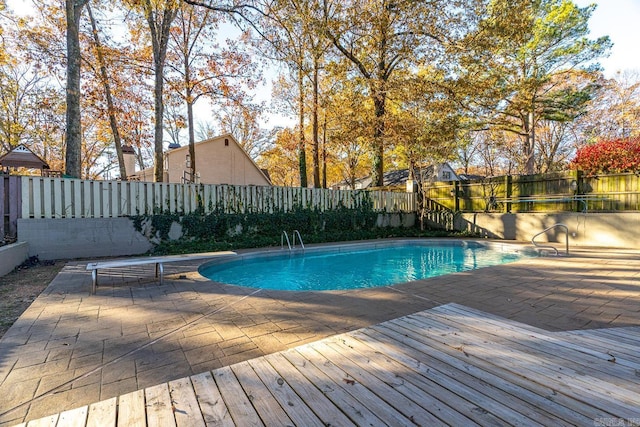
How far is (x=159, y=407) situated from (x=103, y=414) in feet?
0.82

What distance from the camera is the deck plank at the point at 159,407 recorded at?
1.35 metres

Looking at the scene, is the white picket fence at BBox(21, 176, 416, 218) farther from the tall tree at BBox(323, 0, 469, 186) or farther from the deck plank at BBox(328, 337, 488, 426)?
the deck plank at BBox(328, 337, 488, 426)

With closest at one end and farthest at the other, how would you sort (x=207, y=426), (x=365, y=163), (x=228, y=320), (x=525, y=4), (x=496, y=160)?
(x=207, y=426) → (x=228, y=320) → (x=525, y=4) → (x=365, y=163) → (x=496, y=160)

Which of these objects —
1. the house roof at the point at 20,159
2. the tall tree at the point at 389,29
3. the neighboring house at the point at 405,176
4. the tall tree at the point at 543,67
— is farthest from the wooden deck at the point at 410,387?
the neighboring house at the point at 405,176

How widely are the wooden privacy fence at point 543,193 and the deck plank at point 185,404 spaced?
10.9m

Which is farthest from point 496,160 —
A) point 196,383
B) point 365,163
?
point 196,383

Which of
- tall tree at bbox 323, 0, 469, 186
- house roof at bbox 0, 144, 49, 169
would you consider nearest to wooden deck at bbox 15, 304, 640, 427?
tall tree at bbox 323, 0, 469, 186

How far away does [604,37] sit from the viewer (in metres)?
12.5

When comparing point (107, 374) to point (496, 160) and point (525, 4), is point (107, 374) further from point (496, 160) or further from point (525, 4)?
point (496, 160)

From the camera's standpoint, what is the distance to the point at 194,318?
9.33 ft

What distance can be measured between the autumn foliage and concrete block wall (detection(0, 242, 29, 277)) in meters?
13.8

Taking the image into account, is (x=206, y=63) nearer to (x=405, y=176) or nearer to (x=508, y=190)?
(x=508, y=190)

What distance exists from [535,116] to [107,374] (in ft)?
59.7

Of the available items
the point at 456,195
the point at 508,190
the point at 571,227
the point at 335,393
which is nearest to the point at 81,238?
the point at 335,393
